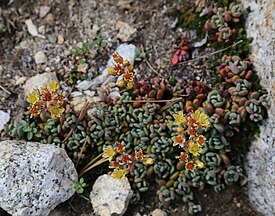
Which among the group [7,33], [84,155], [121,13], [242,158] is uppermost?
[7,33]

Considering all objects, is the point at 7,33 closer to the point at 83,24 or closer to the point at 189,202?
the point at 83,24

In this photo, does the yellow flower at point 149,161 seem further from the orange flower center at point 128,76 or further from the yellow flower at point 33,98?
the yellow flower at point 33,98

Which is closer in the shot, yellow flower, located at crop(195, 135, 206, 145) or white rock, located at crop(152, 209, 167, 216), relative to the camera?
yellow flower, located at crop(195, 135, 206, 145)

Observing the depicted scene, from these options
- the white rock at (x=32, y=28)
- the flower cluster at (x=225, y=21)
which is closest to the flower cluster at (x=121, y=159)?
the flower cluster at (x=225, y=21)

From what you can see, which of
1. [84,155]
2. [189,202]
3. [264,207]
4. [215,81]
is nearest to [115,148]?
[84,155]

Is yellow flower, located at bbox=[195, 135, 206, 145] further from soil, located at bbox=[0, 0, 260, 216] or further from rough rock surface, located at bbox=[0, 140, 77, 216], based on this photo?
rough rock surface, located at bbox=[0, 140, 77, 216]

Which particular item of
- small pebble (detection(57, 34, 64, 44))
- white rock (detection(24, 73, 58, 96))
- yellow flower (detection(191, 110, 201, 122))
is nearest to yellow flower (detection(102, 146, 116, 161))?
yellow flower (detection(191, 110, 201, 122))

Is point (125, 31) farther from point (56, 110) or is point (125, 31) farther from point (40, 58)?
point (56, 110)
